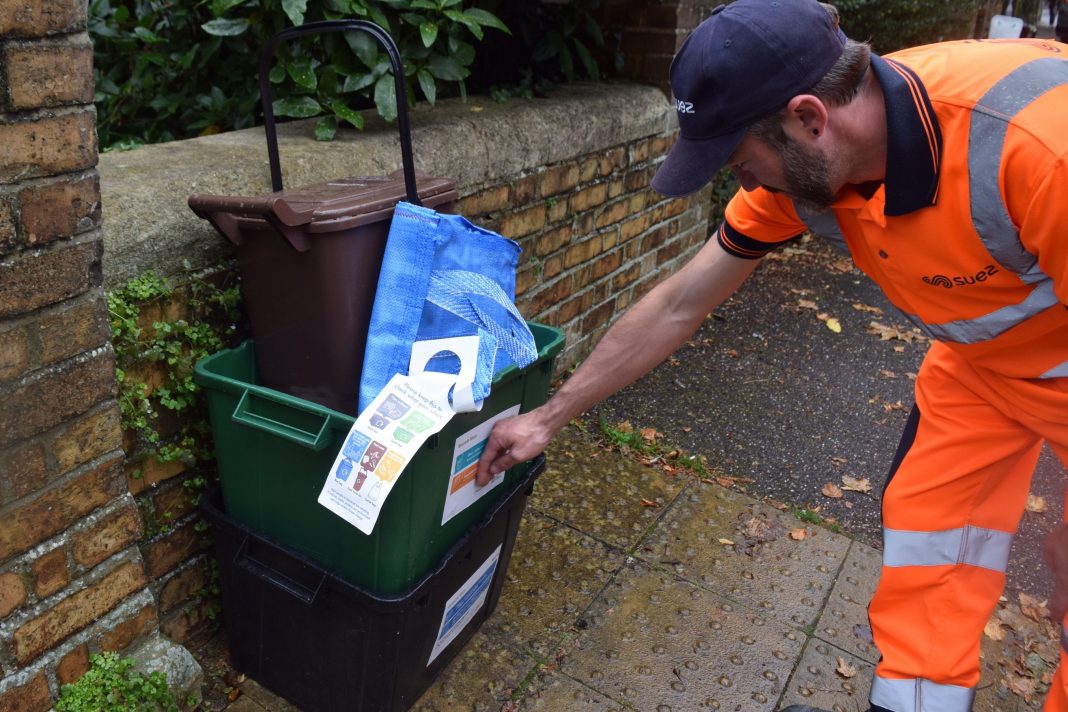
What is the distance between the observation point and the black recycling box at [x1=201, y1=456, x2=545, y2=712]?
198 centimetres

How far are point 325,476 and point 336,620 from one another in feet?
1.22

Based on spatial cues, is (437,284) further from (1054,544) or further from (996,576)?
(996,576)

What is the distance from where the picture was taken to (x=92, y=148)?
162cm

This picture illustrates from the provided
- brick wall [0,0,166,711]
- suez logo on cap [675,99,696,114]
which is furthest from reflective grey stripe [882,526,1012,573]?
brick wall [0,0,166,711]

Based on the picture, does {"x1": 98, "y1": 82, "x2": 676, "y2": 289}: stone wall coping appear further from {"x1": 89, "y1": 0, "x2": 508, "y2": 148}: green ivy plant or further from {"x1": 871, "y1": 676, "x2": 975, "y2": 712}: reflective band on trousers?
{"x1": 871, "y1": 676, "x2": 975, "y2": 712}: reflective band on trousers

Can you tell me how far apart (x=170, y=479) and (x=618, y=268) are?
243 centimetres

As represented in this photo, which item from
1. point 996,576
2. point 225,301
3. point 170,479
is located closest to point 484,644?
point 170,479

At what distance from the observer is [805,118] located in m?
1.64

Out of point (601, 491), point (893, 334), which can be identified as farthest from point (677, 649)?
point (893, 334)

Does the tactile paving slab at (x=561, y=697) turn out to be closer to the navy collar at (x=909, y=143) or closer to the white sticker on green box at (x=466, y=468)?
the white sticker on green box at (x=466, y=468)

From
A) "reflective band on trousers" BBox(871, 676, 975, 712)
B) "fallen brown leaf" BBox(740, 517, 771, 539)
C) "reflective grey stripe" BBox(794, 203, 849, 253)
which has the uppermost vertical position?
"reflective grey stripe" BBox(794, 203, 849, 253)

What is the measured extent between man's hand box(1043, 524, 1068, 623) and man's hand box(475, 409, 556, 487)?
106 centimetres

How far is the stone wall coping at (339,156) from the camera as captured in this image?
6.36ft

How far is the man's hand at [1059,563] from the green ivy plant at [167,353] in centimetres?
185
